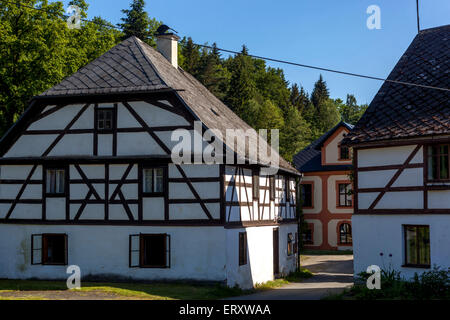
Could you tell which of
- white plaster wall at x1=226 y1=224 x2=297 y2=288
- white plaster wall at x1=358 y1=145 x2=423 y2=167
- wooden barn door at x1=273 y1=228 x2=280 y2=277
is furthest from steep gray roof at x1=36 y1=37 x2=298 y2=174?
white plaster wall at x1=358 y1=145 x2=423 y2=167

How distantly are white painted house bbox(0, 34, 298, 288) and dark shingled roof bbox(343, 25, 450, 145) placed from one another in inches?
198

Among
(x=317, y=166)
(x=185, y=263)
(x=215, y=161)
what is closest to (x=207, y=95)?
(x=215, y=161)

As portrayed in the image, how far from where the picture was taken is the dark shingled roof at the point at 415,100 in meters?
20.3

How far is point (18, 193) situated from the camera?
24.9m

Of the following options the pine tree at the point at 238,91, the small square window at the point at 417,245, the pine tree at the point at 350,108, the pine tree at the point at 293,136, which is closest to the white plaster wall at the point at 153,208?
the small square window at the point at 417,245

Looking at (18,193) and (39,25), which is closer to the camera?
(18,193)

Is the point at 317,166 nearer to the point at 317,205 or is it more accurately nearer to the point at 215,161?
the point at 317,205

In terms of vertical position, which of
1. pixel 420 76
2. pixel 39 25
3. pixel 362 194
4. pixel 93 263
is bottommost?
pixel 93 263

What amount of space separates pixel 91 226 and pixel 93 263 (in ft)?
4.61

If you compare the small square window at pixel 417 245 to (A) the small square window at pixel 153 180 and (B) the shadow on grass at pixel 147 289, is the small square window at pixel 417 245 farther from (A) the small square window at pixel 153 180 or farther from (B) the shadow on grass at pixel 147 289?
(A) the small square window at pixel 153 180

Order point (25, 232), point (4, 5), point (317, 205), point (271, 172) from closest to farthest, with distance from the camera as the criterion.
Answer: point (25, 232), point (271, 172), point (4, 5), point (317, 205)

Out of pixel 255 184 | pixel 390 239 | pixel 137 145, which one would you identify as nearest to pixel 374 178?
pixel 390 239

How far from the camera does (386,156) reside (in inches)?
827

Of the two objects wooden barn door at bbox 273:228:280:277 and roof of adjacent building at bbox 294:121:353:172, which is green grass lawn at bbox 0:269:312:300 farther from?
roof of adjacent building at bbox 294:121:353:172
